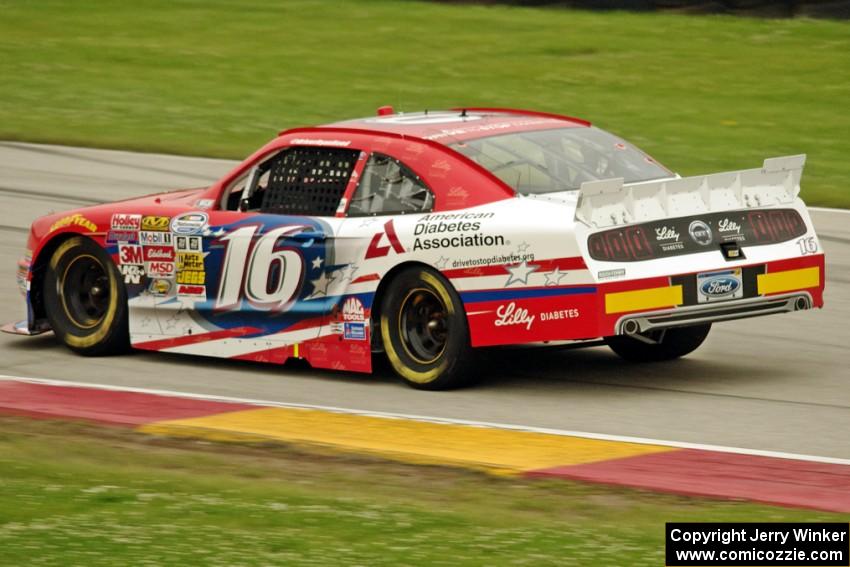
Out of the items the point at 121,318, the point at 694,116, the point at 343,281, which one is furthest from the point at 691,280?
the point at 694,116

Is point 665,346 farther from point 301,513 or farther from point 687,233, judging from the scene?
point 301,513

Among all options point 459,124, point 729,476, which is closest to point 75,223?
point 459,124

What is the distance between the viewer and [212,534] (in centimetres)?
622

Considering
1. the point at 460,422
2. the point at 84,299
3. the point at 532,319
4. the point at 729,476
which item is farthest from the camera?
the point at 84,299

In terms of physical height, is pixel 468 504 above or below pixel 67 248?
below

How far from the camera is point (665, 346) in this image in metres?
10.3

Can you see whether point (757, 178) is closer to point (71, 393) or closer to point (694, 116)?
point (71, 393)

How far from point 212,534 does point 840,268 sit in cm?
795

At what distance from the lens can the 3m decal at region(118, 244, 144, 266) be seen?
10.6 meters

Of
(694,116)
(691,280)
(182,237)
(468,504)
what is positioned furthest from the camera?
(694,116)

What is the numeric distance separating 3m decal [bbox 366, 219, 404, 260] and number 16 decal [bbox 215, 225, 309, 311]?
53cm

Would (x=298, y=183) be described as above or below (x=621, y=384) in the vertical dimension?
above

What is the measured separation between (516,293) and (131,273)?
114 inches

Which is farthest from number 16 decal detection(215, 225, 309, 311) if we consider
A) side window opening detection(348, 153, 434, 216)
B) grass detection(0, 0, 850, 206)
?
grass detection(0, 0, 850, 206)
